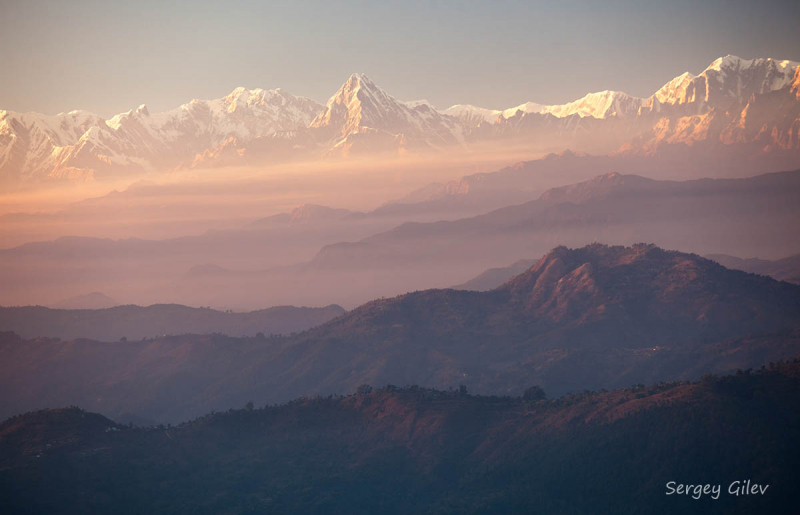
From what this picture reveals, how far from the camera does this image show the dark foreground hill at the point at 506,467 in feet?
526

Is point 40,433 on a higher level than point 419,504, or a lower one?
higher

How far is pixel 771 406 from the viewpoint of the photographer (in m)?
175

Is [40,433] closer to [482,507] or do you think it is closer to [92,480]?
[92,480]

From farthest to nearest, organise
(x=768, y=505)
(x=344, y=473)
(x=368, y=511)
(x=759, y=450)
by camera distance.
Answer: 1. (x=344, y=473)
2. (x=368, y=511)
3. (x=759, y=450)
4. (x=768, y=505)

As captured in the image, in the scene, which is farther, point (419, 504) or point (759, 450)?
point (419, 504)

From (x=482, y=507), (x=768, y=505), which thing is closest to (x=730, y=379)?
(x=768, y=505)

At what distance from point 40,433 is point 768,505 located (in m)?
152

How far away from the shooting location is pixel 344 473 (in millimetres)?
188750

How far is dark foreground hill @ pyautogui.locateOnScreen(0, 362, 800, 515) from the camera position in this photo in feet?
526

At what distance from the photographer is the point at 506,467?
181 metres

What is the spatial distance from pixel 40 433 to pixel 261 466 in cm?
5117

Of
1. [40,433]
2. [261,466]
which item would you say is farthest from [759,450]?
[40,433]

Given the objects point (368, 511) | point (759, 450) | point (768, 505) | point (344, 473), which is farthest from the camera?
point (344, 473)

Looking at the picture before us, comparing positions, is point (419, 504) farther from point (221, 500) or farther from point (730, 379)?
point (730, 379)
